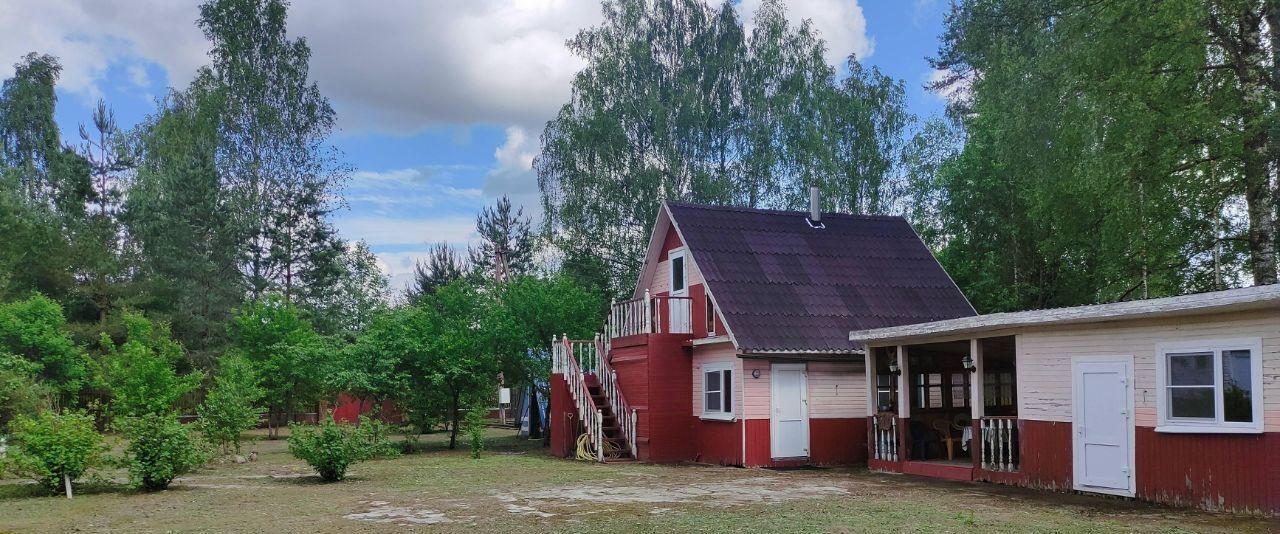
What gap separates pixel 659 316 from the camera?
72.1 ft

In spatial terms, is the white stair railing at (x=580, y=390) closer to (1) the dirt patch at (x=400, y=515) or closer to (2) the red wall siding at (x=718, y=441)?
(2) the red wall siding at (x=718, y=441)

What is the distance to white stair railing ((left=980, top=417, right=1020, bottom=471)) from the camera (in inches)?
586

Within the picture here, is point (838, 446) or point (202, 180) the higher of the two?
point (202, 180)

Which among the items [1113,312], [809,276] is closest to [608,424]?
[809,276]

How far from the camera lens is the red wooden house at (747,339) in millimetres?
19359

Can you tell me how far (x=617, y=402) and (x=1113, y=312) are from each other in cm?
1166

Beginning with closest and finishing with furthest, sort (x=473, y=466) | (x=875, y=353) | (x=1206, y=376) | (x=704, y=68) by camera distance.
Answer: (x=1206, y=376) < (x=875, y=353) < (x=473, y=466) < (x=704, y=68)

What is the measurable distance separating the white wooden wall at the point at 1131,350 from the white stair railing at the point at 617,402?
346 inches

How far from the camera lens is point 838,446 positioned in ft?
64.6

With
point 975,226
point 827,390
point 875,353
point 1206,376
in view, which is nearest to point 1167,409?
point 1206,376

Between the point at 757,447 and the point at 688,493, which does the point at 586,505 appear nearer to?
the point at 688,493

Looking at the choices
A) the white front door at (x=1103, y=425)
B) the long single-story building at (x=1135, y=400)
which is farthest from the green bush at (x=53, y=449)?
the white front door at (x=1103, y=425)

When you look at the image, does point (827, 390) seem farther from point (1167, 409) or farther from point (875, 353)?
point (1167, 409)

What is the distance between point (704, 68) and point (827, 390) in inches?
722
